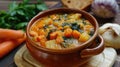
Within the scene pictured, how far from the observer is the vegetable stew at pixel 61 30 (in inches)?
31.8

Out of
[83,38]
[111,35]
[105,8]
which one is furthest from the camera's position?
[105,8]

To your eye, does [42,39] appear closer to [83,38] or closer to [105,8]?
[83,38]

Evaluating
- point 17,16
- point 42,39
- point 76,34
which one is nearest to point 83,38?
point 76,34

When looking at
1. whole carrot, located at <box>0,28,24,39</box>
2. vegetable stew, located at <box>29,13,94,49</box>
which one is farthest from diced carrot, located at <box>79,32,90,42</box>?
whole carrot, located at <box>0,28,24,39</box>

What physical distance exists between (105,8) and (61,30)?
0.34 metres

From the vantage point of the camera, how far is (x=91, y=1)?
1.24 metres

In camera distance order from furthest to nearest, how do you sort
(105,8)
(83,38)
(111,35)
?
(105,8), (111,35), (83,38)

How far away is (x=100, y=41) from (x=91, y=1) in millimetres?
456

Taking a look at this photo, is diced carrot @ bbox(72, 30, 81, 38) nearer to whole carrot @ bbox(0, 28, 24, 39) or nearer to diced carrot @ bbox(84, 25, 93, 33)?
diced carrot @ bbox(84, 25, 93, 33)

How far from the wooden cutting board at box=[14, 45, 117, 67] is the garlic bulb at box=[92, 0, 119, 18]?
25cm

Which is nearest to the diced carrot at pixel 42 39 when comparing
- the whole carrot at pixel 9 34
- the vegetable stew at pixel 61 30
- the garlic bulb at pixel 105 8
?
the vegetable stew at pixel 61 30

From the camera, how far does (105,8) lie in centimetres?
110

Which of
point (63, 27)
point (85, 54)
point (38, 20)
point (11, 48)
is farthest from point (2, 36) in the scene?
point (85, 54)

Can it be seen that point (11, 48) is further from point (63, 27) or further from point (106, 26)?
point (106, 26)
